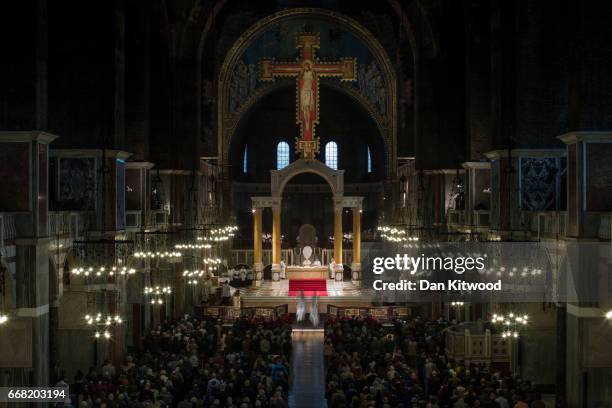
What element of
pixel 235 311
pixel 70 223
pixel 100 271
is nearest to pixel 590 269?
pixel 100 271

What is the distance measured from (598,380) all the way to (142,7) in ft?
75.3

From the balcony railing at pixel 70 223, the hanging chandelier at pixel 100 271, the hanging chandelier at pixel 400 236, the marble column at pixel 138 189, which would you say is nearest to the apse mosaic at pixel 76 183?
the balcony railing at pixel 70 223

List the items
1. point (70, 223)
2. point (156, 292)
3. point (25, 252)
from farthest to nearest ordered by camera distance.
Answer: point (156, 292)
point (70, 223)
point (25, 252)

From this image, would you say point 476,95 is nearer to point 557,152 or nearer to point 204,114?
point 557,152

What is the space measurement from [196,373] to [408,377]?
6.34 m

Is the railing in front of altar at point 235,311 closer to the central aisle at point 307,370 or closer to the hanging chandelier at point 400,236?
the central aisle at point 307,370

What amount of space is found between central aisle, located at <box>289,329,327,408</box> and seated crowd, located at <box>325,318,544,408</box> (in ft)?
2.91

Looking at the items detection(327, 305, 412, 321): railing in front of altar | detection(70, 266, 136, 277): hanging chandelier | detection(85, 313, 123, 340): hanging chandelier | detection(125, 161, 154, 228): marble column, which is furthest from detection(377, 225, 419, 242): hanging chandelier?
detection(85, 313, 123, 340): hanging chandelier

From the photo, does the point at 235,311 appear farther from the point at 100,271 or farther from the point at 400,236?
the point at 100,271

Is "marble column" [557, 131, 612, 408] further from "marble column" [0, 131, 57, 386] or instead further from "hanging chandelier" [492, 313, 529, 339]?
"marble column" [0, 131, 57, 386]

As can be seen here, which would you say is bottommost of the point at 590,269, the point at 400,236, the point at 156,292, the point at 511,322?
the point at 511,322

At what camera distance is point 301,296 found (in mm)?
41281

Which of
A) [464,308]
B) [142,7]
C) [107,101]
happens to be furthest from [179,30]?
[464,308]

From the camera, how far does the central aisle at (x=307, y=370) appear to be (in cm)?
2529
